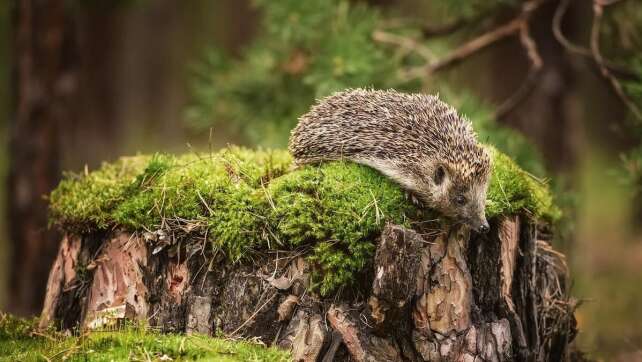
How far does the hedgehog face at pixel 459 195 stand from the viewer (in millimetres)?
4395

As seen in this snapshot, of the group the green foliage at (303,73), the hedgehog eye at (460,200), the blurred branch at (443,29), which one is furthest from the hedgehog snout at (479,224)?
the blurred branch at (443,29)

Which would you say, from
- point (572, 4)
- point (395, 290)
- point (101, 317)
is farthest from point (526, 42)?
point (101, 317)

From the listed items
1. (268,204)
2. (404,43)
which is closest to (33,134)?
(404,43)

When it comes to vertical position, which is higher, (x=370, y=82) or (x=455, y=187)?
(x=370, y=82)

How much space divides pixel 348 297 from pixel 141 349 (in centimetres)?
116

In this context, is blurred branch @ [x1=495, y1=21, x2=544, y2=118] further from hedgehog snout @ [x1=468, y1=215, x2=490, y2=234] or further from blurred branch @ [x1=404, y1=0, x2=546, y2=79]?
hedgehog snout @ [x1=468, y1=215, x2=490, y2=234]

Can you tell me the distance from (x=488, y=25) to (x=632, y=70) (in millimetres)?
1820

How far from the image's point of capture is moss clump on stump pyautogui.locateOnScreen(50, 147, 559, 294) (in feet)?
13.8

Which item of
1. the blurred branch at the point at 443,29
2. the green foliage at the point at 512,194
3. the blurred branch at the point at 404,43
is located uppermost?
the blurred branch at the point at 443,29

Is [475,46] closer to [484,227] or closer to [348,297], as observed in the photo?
[484,227]

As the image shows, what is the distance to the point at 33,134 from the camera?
8.19 m

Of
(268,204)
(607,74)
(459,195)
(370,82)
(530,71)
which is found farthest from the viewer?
(530,71)

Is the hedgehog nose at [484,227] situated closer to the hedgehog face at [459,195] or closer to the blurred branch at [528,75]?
the hedgehog face at [459,195]

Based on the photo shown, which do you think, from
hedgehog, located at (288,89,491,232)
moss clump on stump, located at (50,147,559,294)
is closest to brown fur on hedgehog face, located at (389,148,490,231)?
hedgehog, located at (288,89,491,232)
